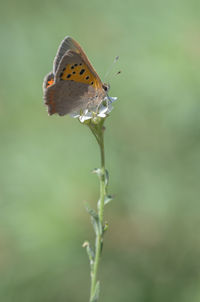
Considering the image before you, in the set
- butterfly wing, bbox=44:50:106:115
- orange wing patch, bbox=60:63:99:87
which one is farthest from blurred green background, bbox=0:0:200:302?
orange wing patch, bbox=60:63:99:87

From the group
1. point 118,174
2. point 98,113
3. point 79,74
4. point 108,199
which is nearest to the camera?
point 108,199

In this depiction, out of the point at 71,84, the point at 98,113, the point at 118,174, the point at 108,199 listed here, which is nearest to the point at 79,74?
the point at 71,84

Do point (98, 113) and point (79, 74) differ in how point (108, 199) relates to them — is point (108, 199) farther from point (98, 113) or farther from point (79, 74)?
point (79, 74)

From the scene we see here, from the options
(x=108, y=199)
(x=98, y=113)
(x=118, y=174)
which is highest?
(x=98, y=113)

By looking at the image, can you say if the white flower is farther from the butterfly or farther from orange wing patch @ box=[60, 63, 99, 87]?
orange wing patch @ box=[60, 63, 99, 87]

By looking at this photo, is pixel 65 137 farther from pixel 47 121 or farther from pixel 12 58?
pixel 12 58

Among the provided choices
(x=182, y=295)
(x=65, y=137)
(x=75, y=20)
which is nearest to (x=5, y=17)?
(x=75, y=20)

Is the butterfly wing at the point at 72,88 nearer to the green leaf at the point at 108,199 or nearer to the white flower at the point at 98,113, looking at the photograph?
the white flower at the point at 98,113
